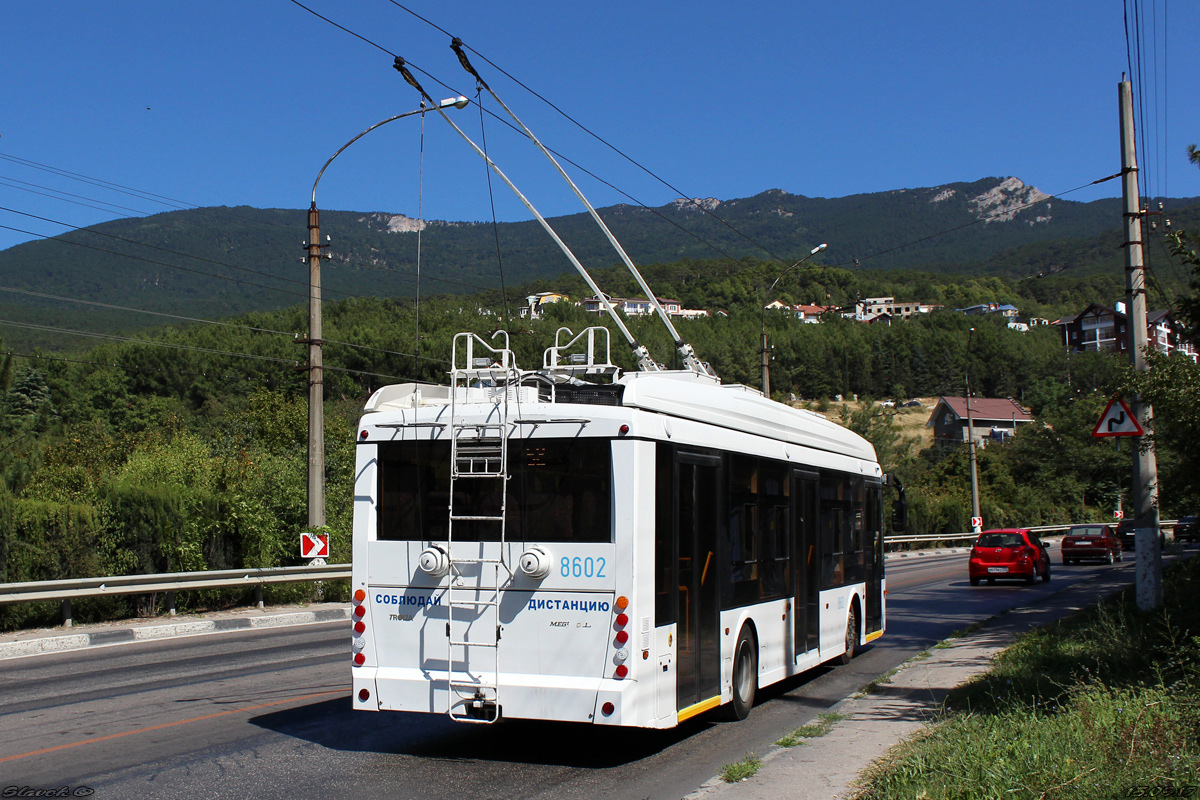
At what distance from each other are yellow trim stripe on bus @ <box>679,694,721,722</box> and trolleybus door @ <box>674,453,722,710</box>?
0.04 metres

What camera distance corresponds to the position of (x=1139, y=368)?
47.6 feet

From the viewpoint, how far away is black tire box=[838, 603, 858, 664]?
1359 cm

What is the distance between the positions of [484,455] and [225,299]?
170 meters

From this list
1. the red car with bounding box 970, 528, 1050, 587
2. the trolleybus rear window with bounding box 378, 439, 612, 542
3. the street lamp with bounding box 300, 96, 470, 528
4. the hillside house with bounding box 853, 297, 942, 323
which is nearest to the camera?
the trolleybus rear window with bounding box 378, 439, 612, 542

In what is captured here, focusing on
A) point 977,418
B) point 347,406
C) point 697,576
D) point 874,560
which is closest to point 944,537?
point 347,406

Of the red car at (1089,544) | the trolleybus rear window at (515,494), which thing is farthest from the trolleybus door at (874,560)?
the red car at (1089,544)

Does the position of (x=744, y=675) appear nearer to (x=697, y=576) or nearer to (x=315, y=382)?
(x=697, y=576)

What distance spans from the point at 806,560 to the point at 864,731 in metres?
3.17

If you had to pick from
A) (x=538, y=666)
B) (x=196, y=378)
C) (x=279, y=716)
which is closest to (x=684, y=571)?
(x=538, y=666)

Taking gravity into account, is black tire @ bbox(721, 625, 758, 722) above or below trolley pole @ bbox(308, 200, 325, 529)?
below

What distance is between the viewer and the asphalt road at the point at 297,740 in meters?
7.20

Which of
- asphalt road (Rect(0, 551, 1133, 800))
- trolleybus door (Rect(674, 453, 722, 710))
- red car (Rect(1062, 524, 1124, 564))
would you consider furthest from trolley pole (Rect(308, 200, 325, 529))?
red car (Rect(1062, 524, 1124, 564))

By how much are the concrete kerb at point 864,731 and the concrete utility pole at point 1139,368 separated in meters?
2.10

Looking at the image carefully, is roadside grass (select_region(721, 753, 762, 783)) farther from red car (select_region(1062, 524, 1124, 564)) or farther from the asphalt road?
red car (select_region(1062, 524, 1124, 564))
